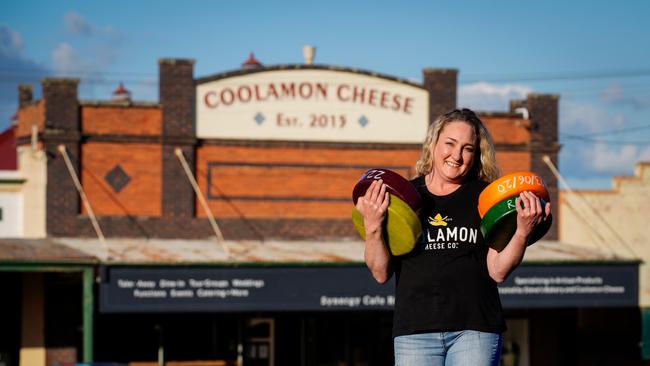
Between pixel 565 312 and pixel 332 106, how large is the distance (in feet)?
24.5

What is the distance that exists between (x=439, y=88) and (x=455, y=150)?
855 inches

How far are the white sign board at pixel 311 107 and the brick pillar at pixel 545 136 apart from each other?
2.71 meters

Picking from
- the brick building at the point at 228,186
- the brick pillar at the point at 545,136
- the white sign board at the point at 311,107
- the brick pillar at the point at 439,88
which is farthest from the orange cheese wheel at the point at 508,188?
the brick pillar at the point at 545,136

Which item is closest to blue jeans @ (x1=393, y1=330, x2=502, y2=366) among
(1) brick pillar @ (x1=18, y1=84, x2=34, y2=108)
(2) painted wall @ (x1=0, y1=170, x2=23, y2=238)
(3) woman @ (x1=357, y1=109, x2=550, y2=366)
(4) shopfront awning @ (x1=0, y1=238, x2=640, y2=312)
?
(3) woman @ (x1=357, y1=109, x2=550, y2=366)

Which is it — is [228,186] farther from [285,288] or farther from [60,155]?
[285,288]

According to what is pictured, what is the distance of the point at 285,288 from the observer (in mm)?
21891

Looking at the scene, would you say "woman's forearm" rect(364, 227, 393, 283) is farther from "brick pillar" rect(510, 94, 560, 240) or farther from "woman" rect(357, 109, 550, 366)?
"brick pillar" rect(510, 94, 560, 240)

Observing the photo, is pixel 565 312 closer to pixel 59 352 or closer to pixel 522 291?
pixel 522 291

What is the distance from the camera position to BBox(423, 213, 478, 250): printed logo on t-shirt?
5.16m

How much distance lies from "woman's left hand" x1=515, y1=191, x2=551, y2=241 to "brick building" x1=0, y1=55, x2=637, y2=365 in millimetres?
17941

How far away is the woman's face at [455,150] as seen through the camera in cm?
523

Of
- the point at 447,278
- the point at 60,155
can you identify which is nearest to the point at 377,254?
the point at 447,278

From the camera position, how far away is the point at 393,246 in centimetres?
509

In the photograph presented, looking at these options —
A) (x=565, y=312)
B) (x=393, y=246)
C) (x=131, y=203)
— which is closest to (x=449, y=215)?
(x=393, y=246)
